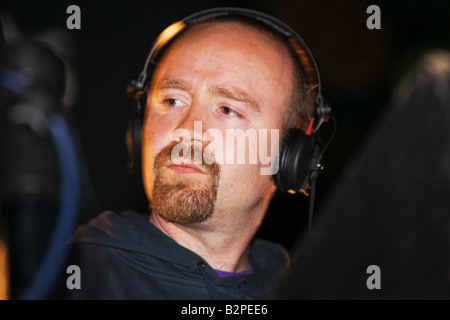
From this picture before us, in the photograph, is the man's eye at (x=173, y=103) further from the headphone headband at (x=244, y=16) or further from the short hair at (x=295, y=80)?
the short hair at (x=295, y=80)

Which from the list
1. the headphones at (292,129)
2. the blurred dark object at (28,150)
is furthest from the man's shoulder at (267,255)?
the blurred dark object at (28,150)

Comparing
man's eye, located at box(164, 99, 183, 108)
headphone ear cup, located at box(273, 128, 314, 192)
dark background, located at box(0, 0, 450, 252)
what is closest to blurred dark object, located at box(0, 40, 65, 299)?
dark background, located at box(0, 0, 450, 252)

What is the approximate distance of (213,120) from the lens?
117cm

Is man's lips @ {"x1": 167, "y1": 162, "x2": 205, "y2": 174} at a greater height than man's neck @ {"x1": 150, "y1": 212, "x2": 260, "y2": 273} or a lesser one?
greater

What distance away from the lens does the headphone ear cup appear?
1.22 m

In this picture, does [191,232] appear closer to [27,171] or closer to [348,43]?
[27,171]

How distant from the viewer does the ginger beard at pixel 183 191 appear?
1.10m

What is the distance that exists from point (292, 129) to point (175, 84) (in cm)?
36

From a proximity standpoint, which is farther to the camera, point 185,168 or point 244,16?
point 244,16

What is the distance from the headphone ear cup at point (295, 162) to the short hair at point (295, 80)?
0.20ft

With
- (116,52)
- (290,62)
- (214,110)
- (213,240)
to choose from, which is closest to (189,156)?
(214,110)

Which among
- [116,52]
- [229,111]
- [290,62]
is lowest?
[229,111]

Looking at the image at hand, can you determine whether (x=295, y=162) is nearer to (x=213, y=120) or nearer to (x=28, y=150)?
A: (x=213, y=120)

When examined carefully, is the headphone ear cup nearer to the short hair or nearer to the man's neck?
the short hair
